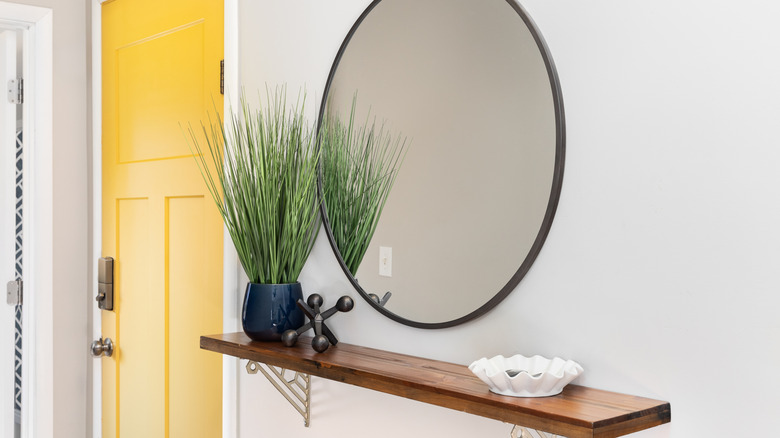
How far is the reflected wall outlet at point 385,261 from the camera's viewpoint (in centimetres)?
140

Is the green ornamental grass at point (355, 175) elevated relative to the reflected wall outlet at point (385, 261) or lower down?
elevated

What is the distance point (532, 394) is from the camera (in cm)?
101

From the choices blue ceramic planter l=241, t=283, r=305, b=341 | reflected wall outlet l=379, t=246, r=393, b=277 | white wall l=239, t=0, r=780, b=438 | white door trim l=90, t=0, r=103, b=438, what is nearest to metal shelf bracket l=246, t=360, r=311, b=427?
blue ceramic planter l=241, t=283, r=305, b=341

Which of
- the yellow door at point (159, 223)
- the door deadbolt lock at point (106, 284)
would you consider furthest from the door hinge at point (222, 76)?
the door deadbolt lock at point (106, 284)

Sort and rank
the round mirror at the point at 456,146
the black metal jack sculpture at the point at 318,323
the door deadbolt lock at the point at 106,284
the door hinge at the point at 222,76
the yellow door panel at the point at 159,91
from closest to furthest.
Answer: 1. the round mirror at the point at 456,146
2. the black metal jack sculpture at the point at 318,323
3. the door hinge at the point at 222,76
4. the yellow door panel at the point at 159,91
5. the door deadbolt lock at the point at 106,284

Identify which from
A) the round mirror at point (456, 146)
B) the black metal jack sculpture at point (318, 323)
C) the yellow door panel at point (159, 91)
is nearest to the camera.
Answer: the round mirror at point (456, 146)

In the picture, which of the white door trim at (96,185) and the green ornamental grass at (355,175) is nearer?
the green ornamental grass at (355,175)

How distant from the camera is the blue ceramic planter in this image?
1.49 metres

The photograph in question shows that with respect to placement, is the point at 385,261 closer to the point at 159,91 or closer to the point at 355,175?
the point at 355,175
